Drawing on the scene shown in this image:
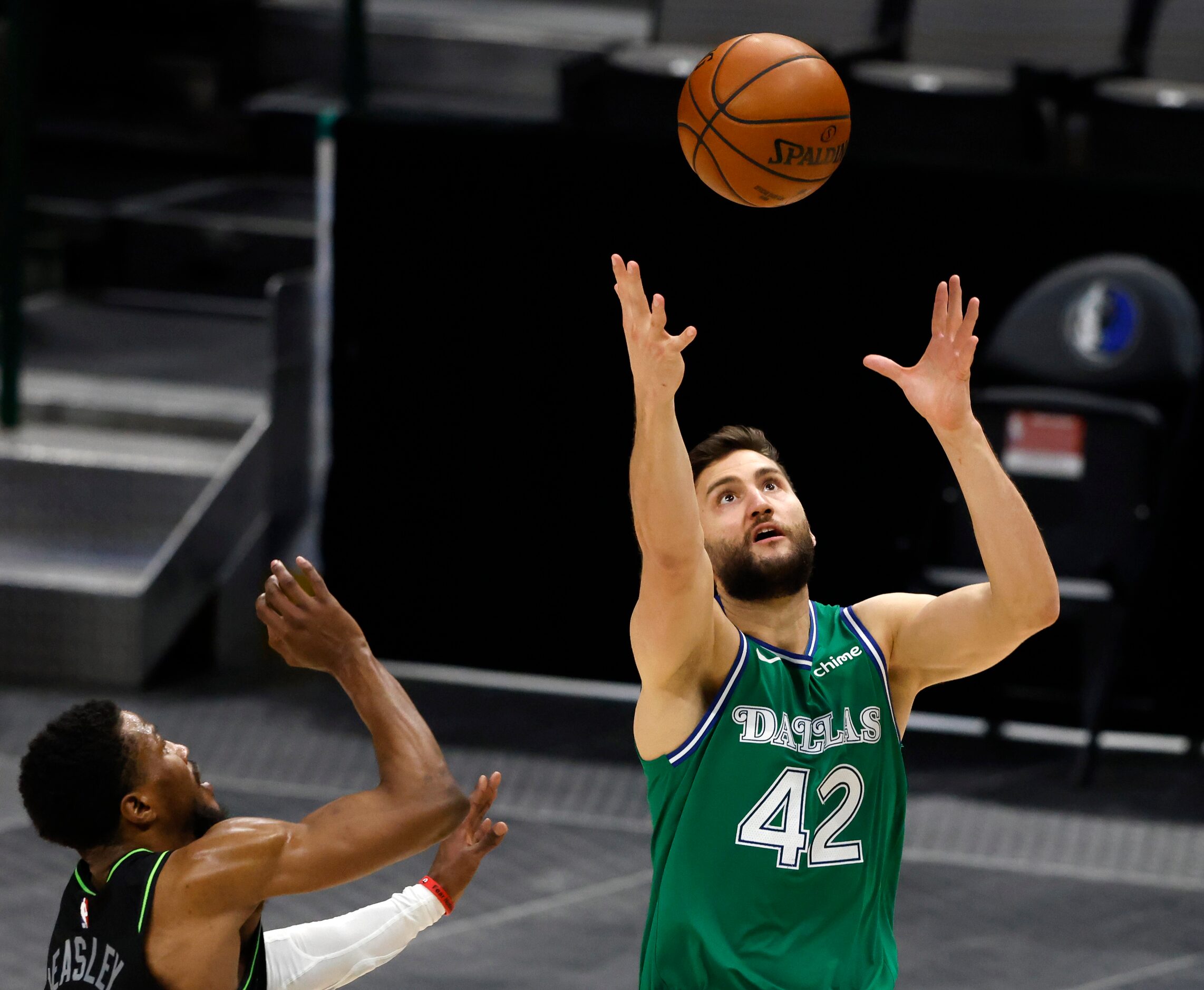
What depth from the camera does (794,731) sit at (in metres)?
3.57

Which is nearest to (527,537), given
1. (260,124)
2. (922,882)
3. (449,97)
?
(922,882)

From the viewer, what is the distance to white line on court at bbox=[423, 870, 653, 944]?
19.2 ft

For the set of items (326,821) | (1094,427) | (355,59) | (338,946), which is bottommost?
(338,946)

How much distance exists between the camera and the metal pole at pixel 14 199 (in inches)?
315

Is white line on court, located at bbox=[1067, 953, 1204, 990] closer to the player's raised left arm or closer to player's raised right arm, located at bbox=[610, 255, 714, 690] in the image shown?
the player's raised left arm

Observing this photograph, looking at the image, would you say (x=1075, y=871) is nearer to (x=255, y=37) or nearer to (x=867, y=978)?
(x=867, y=978)

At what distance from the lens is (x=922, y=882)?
20.3 feet

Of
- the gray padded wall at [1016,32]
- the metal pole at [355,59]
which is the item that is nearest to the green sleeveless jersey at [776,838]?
the metal pole at [355,59]

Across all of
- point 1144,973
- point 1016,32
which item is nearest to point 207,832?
point 1144,973

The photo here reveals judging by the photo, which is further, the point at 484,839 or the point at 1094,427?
the point at 1094,427

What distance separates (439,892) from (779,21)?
6.27 meters

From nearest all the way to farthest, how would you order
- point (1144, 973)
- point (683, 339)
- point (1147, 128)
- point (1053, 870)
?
point (683, 339), point (1144, 973), point (1053, 870), point (1147, 128)

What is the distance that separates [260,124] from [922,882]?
6.62 metres

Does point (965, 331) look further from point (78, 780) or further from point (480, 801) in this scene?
point (78, 780)
